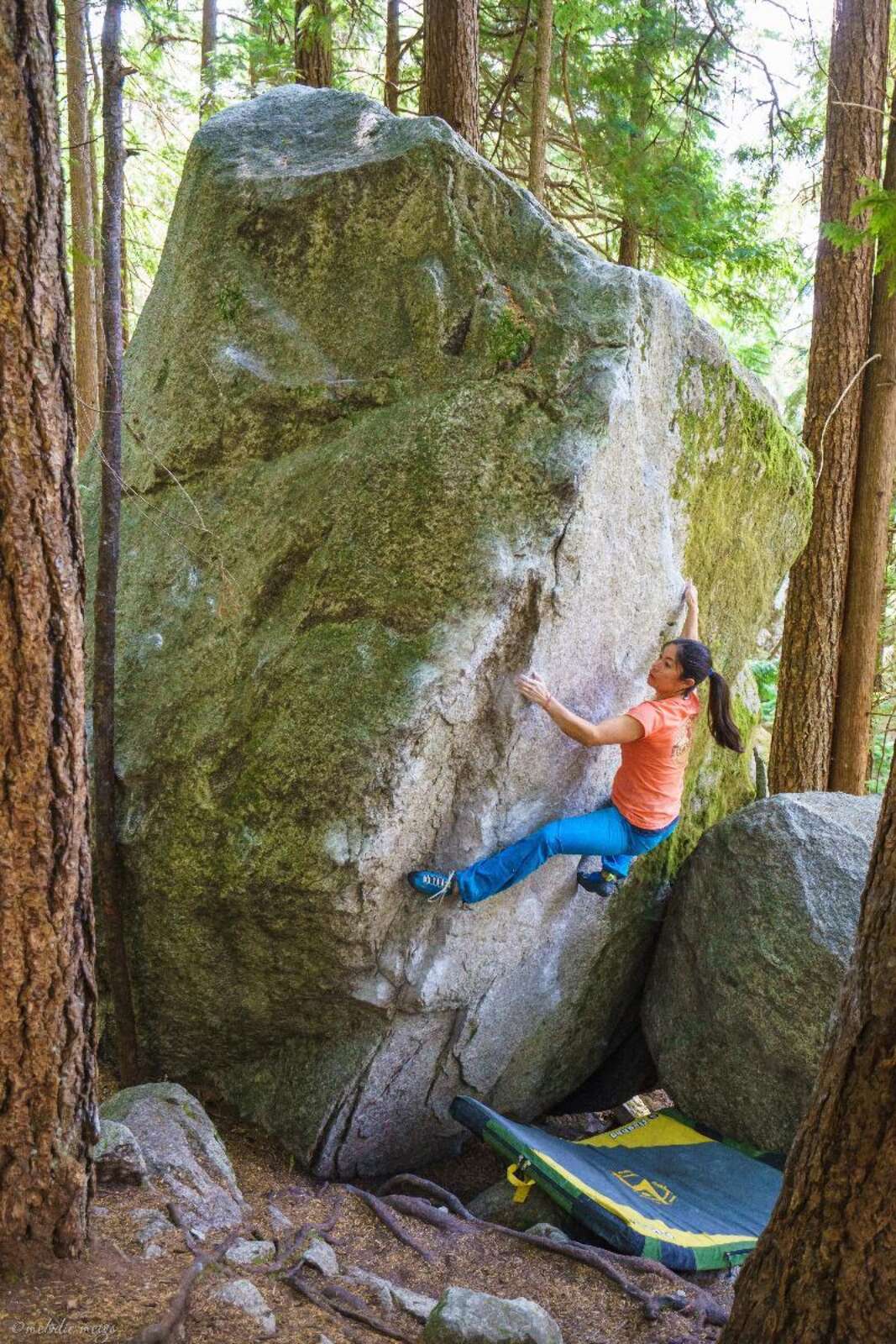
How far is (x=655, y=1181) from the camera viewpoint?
5.33 meters

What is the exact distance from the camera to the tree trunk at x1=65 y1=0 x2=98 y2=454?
8893 millimetres

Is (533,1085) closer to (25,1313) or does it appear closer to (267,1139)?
(267,1139)

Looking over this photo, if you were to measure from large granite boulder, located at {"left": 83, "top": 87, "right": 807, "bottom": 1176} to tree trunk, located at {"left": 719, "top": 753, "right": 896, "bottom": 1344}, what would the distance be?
2.36 meters

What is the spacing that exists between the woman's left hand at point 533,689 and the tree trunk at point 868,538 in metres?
4.88

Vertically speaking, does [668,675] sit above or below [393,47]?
below

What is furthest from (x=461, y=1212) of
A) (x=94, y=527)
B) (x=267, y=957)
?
(x=94, y=527)

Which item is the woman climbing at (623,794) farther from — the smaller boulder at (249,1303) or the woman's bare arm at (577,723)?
the smaller boulder at (249,1303)

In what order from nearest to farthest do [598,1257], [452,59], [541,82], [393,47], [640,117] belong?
1. [598,1257]
2. [452,59]
3. [541,82]
4. [393,47]
5. [640,117]

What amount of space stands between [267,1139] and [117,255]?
4.16m

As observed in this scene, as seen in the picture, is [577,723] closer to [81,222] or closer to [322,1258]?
[322,1258]

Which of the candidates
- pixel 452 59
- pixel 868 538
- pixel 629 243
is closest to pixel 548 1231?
pixel 868 538

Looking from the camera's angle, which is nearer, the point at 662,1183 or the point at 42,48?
the point at 42,48

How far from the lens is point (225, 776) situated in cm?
491

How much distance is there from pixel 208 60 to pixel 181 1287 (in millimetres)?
11697
